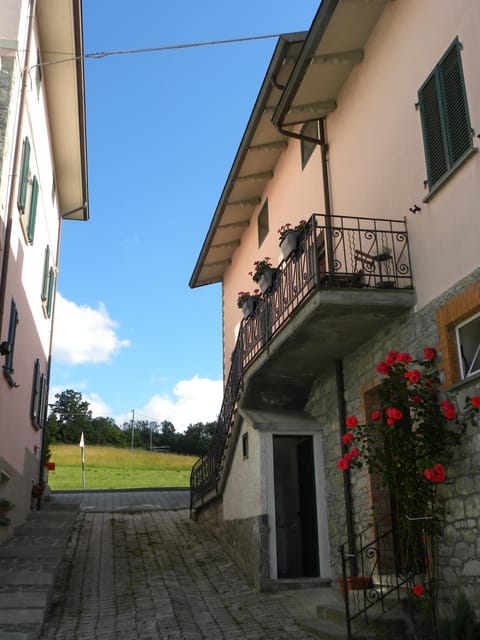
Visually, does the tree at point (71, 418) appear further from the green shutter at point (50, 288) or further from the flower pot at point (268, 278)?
the flower pot at point (268, 278)

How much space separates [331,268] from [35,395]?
8.44 meters

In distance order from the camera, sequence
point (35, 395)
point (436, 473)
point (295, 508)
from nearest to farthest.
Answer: point (436, 473) < point (295, 508) < point (35, 395)

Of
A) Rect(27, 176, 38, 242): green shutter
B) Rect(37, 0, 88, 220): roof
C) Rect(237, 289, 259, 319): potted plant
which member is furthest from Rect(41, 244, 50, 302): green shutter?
Rect(237, 289, 259, 319): potted plant

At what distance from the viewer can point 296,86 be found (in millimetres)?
10156

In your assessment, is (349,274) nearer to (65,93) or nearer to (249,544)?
(249,544)

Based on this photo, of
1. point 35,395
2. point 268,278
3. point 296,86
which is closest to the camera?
point 296,86

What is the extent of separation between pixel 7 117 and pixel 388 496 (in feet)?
26.0

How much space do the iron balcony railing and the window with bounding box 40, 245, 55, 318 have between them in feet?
18.4

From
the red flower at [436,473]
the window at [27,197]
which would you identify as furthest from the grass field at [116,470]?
the red flower at [436,473]

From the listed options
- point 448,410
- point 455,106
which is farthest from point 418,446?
point 455,106

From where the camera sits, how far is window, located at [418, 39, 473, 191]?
715 centimetres

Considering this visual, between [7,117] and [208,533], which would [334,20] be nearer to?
[7,117]

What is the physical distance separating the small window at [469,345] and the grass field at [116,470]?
20.1 meters

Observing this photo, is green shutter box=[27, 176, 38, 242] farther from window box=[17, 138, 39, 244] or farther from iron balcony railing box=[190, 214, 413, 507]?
iron balcony railing box=[190, 214, 413, 507]
